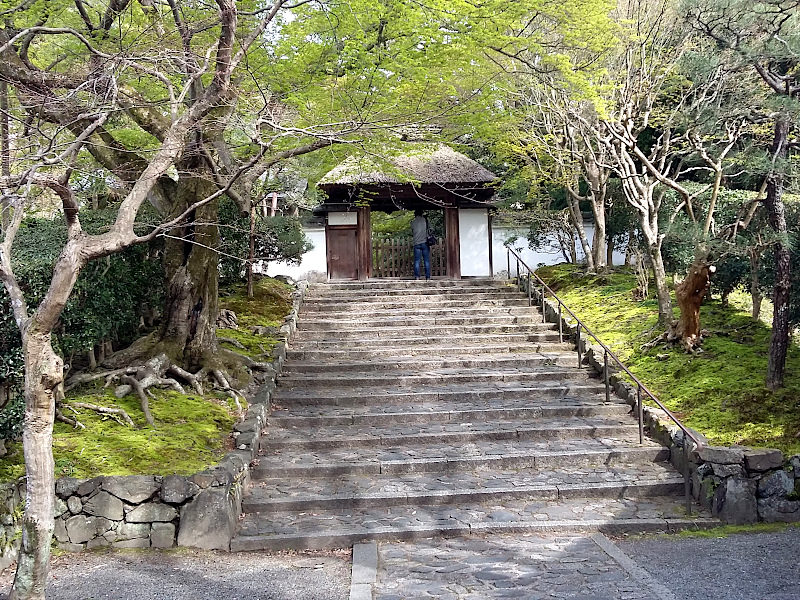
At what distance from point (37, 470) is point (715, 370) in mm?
9012

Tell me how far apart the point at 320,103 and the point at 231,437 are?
5019 millimetres

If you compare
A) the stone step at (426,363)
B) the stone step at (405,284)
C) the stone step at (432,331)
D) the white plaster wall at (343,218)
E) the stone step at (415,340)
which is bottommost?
the stone step at (426,363)

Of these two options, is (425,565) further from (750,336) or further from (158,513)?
(750,336)

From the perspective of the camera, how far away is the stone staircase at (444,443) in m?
7.26

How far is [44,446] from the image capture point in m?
4.89

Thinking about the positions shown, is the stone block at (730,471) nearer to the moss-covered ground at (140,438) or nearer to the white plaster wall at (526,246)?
the moss-covered ground at (140,438)

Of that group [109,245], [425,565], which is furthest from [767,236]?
[109,245]

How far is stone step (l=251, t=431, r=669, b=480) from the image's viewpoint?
333 inches

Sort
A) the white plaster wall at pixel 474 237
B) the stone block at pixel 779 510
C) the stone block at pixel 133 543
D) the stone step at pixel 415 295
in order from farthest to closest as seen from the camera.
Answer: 1. the white plaster wall at pixel 474 237
2. the stone step at pixel 415 295
3. the stone block at pixel 779 510
4. the stone block at pixel 133 543

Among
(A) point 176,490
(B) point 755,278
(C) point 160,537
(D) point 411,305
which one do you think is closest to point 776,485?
(B) point 755,278

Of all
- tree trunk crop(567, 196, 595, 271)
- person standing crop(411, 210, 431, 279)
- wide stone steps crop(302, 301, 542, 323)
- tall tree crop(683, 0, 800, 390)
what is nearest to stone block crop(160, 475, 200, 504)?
tall tree crop(683, 0, 800, 390)

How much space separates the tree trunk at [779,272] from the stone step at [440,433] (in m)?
1.99

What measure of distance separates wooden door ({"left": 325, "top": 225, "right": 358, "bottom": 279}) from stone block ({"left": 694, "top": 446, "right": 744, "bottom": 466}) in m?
12.4

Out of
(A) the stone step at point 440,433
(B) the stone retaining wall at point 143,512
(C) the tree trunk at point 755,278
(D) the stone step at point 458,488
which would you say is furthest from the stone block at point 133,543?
(C) the tree trunk at point 755,278
